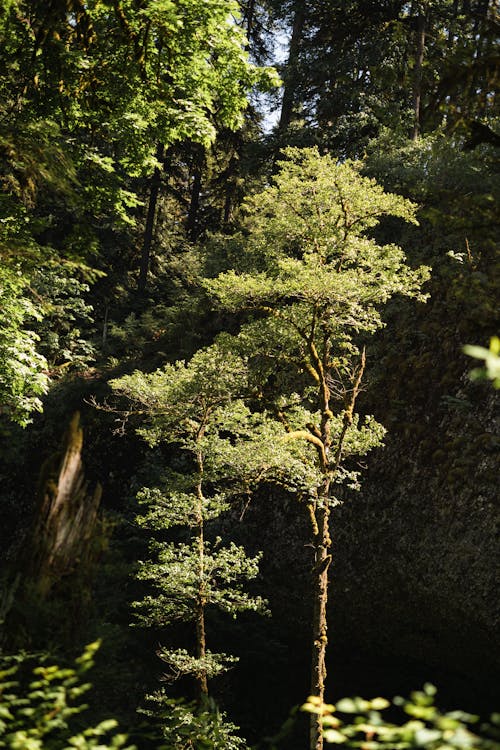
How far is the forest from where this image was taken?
4.54 metres

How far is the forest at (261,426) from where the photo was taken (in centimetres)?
454

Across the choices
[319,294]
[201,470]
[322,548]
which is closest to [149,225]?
[201,470]

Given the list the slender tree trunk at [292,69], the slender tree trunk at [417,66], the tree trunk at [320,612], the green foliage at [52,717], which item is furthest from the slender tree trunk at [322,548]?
the slender tree trunk at [292,69]

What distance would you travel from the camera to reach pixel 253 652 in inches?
514

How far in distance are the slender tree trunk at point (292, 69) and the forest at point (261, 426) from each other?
114cm

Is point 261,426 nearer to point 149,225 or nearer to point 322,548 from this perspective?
point 322,548

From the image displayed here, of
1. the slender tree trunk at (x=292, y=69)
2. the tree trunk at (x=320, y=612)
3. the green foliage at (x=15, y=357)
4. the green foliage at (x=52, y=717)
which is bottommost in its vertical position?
the green foliage at (x=52, y=717)

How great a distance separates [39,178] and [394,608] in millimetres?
10058

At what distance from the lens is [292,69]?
70.7 ft

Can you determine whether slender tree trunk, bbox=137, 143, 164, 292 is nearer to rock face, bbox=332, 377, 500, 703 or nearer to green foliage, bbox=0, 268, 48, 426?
rock face, bbox=332, 377, 500, 703

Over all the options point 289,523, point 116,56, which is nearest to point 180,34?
point 116,56

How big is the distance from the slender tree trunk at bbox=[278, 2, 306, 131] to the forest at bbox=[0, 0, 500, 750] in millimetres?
1137

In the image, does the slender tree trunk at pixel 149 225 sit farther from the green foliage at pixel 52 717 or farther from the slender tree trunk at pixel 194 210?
the green foliage at pixel 52 717

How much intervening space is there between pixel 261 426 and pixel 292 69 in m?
17.3
